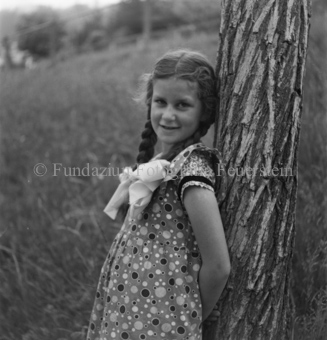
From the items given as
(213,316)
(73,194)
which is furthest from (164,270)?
(73,194)

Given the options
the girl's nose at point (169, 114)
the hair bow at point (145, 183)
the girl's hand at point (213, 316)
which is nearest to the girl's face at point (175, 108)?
the girl's nose at point (169, 114)

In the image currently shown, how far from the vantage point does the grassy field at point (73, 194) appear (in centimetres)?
262

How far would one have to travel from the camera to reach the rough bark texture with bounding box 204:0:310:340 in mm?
1881

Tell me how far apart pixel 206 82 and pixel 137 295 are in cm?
74

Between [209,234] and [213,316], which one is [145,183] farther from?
[213,316]

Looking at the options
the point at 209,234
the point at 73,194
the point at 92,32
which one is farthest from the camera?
the point at 92,32

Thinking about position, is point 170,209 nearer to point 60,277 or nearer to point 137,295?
point 137,295

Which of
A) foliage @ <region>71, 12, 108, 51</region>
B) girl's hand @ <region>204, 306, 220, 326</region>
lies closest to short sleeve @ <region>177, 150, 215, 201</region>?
girl's hand @ <region>204, 306, 220, 326</region>

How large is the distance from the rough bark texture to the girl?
9 cm

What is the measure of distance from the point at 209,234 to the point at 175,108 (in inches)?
17.2

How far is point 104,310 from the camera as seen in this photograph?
6.55ft

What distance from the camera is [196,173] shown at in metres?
1.82

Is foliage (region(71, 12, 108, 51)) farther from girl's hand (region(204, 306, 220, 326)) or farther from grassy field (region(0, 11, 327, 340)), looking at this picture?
girl's hand (region(204, 306, 220, 326))

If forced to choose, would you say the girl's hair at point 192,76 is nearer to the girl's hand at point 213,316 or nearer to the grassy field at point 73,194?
the girl's hand at point 213,316
